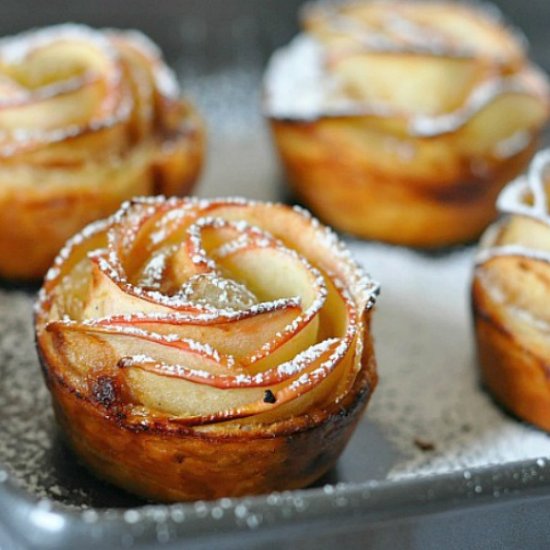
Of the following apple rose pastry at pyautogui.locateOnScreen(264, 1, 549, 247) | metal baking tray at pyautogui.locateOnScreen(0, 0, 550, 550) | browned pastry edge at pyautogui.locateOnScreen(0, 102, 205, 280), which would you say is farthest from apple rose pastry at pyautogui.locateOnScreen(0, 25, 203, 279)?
apple rose pastry at pyautogui.locateOnScreen(264, 1, 549, 247)

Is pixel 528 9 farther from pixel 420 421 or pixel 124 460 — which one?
pixel 124 460

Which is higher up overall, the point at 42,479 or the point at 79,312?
the point at 79,312

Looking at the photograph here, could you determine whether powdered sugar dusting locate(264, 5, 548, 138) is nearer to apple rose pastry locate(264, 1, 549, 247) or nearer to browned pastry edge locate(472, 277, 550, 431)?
apple rose pastry locate(264, 1, 549, 247)

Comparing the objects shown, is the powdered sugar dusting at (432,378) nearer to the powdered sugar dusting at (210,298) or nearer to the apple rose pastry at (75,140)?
the powdered sugar dusting at (210,298)

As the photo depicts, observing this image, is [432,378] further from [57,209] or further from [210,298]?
[57,209]

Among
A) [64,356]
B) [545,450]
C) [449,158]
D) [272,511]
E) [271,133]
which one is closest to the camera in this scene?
[272,511]

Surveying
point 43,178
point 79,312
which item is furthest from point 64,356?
point 43,178

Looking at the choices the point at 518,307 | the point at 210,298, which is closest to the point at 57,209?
the point at 210,298
